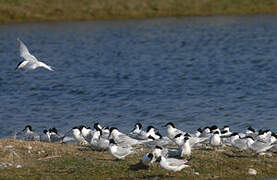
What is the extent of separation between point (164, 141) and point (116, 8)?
105 ft

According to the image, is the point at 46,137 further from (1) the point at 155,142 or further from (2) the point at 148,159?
(2) the point at 148,159

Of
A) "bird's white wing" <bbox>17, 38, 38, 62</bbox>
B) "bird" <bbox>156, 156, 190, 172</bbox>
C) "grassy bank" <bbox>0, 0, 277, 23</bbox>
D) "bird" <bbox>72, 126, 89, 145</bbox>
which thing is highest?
"grassy bank" <bbox>0, 0, 277, 23</bbox>

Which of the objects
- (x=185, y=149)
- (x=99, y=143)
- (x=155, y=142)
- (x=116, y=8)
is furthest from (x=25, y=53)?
(x=116, y=8)

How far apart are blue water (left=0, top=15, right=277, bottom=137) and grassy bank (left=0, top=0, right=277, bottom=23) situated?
1229mm

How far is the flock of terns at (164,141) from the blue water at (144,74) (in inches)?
97.2

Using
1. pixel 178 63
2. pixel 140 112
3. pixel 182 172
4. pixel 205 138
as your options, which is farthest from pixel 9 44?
pixel 182 172

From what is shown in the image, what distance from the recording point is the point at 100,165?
40.1 feet

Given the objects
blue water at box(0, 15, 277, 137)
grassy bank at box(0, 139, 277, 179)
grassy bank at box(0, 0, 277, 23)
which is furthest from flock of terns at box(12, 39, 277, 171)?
grassy bank at box(0, 0, 277, 23)

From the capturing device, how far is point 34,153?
13.0m

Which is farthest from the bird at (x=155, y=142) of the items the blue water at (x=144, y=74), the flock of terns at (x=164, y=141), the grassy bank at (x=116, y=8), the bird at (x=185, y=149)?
the grassy bank at (x=116, y=8)

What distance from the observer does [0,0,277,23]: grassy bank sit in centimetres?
4419

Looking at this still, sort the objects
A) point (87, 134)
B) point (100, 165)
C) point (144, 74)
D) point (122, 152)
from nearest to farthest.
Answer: point (100, 165) → point (122, 152) → point (87, 134) → point (144, 74)

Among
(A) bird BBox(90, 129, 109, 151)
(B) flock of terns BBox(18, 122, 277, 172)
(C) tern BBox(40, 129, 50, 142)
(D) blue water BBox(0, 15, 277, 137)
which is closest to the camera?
(B) flock of terns BBox(18, 122, 277, 172)

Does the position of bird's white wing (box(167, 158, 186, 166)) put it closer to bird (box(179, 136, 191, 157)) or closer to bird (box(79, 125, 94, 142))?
bird (box(179, 136, 191, 157))
